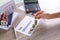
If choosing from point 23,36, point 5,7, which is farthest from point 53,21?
point 5,7

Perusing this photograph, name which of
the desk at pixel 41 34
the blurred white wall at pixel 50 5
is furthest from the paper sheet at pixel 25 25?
the blurred white wall at pixel 50 5

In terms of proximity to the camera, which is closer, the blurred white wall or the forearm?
the forearm

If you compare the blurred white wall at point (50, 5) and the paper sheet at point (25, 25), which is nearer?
the paper sheet at point (25, 25)

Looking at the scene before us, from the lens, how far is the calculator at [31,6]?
1.09 metres

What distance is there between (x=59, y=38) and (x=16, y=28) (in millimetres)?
309

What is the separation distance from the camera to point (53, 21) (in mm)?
998

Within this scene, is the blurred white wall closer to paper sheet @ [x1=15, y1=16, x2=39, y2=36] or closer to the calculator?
the calculator

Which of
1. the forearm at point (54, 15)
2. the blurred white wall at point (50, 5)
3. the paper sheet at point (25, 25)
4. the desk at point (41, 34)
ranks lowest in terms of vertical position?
the desk at point (41, 34)

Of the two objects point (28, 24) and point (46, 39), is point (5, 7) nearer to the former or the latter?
point (28, 24)

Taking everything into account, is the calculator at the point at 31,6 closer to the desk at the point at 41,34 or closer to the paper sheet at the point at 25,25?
the paper sheet at the point at 25,25

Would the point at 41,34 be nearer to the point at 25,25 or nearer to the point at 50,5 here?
the point at 25,25

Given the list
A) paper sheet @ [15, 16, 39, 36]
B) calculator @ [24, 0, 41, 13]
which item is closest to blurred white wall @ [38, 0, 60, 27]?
calculator @ [24, 0, 41, 13]

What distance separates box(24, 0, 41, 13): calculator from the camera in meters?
1.09

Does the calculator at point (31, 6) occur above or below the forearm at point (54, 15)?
above
